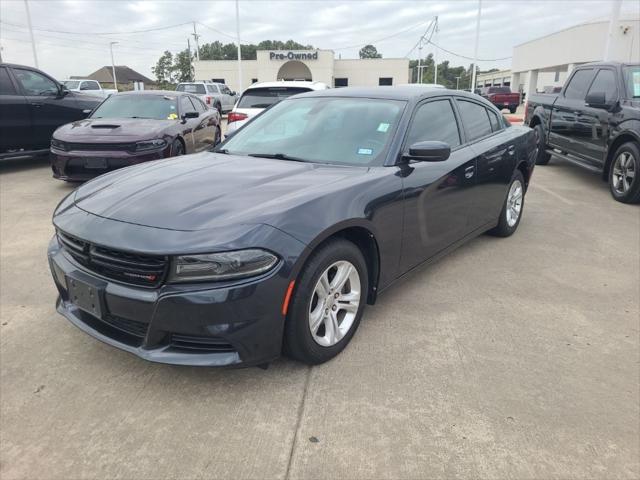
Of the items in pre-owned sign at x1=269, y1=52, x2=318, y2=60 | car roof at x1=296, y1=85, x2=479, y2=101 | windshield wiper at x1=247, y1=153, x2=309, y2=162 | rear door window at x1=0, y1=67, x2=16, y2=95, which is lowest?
windshield wiper at x1=247, y1=153, x2=309, y2=162

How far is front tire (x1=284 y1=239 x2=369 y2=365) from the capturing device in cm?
249

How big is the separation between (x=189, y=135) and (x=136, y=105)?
40.6 inches

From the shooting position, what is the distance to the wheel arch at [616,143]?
649cm

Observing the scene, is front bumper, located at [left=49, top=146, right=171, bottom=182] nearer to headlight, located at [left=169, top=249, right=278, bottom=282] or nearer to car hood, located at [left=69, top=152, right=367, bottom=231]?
car hood, located at [left=69, top=152, right=367, bottom=231]

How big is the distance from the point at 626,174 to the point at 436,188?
184 inches

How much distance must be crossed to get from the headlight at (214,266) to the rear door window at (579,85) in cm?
757

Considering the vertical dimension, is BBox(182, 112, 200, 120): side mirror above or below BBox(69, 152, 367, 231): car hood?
above

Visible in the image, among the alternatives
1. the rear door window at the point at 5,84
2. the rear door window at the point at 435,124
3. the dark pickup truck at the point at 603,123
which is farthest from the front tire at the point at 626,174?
the rear door window at the point at 5,84

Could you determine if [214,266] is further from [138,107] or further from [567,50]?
[567,50]

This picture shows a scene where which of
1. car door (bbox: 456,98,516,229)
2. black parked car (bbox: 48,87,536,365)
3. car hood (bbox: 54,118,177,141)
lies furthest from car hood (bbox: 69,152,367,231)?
car hood (bbox: 54,118,177,141)

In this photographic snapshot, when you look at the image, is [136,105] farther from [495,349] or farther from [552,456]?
[552,456]

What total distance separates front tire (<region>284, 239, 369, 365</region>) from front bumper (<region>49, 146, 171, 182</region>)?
181 inches

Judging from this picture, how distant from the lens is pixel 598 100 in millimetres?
6797

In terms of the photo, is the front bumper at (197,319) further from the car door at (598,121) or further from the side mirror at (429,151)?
the car door at (598,121)
